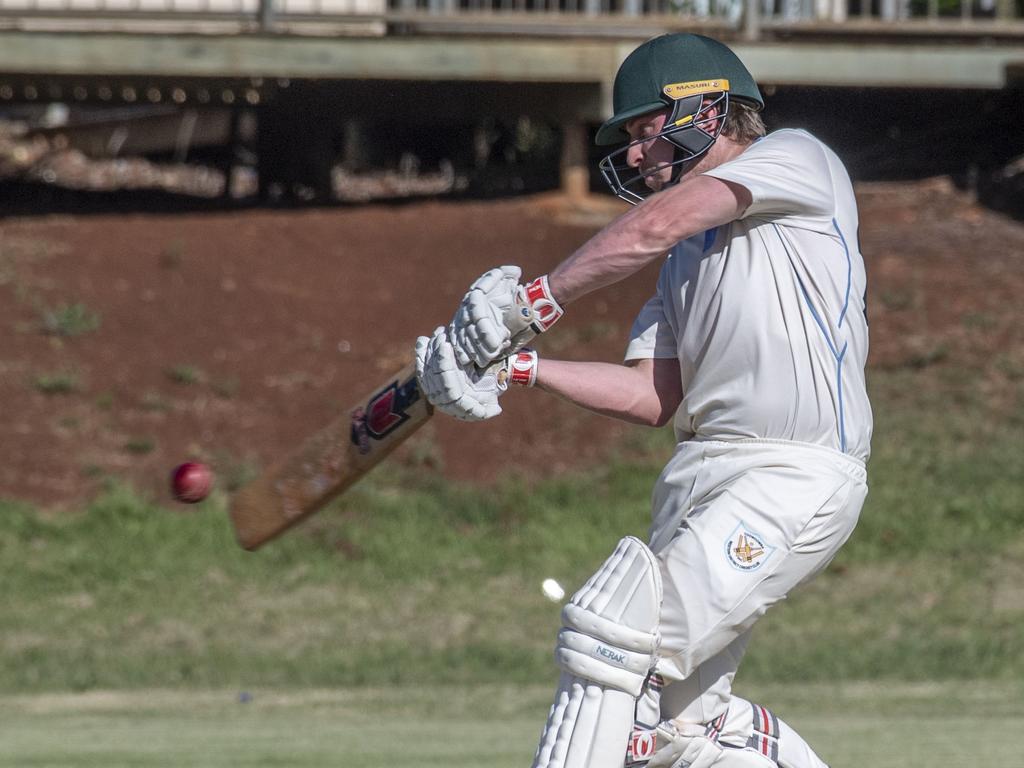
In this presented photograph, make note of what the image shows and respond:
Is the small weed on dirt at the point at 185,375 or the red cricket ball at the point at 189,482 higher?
the red cricket ball at the point at 189,482

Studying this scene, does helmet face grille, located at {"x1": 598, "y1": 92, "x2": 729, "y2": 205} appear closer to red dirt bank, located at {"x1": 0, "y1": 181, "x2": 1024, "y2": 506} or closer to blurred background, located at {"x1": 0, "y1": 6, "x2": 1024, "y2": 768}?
blurred background, located at {"x1": 0, "y1": 6, "x2": 1024, "y2": 768}

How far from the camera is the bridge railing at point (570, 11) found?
440 inches

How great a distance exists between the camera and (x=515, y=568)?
936 cm

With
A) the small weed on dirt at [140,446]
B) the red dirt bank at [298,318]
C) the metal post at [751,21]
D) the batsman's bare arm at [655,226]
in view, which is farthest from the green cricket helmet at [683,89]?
the metal post at [751,21]

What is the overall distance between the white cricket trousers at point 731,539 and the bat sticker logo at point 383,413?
2.41 ft

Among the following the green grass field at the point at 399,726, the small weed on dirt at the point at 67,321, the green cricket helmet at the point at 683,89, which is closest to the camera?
the green cricket helmet at the point at 683,89

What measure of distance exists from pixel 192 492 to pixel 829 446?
1.91 metres

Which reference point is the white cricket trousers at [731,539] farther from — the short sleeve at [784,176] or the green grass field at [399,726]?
the green grass field at [399,726]

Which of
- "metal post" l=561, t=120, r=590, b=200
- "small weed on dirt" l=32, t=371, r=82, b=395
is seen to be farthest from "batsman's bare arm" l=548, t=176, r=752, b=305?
"metal post" l=561, t=120, r=590, b=200

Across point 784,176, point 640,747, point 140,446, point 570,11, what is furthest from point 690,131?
point 570,11

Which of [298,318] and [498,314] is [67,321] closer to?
[298,318]

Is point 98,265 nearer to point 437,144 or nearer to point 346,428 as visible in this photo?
point 437,144

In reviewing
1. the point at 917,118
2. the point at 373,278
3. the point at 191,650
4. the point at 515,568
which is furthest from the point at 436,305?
the point at 917,118

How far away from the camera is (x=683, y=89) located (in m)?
3.77
